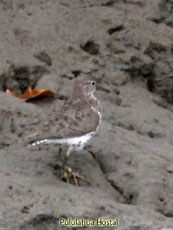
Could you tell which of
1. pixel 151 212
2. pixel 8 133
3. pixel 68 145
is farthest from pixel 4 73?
pixel 151 212

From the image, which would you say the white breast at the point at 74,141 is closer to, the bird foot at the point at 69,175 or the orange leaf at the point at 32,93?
the bird foot at the point at 69,175

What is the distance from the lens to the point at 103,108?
8.28 m

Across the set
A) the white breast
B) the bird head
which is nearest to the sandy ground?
the white breast

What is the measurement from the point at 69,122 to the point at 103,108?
1.54m

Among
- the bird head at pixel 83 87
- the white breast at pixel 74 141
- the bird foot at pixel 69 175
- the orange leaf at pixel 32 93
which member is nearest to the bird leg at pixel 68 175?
the bird foot at pixel 69 175

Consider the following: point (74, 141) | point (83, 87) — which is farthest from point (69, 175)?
point (83, 87)

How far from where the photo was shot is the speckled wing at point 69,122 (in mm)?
6598

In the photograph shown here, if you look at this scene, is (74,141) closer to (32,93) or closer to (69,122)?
(69,122)

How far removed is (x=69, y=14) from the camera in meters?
9.38

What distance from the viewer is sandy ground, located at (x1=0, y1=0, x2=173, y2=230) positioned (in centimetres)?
602

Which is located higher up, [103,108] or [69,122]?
[69,122]

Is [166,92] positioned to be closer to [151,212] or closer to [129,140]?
[129,140]

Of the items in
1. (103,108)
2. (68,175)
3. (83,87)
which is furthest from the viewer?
(103,108)

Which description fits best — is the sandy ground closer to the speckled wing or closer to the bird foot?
the bird foot
